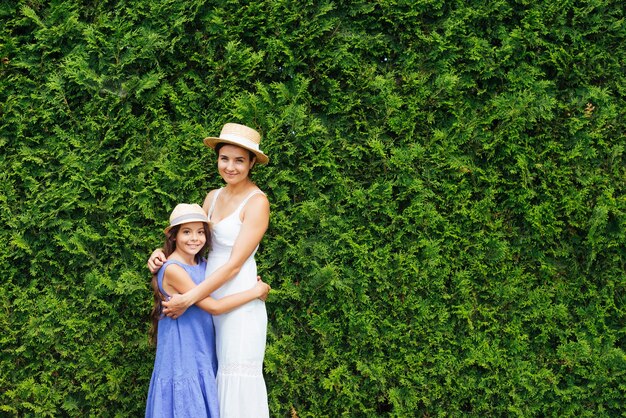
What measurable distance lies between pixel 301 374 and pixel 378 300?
839mm

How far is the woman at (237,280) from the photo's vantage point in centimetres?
389

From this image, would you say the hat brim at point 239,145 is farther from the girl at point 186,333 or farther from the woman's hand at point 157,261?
the woman's hand at point 157,261

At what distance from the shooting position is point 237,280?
4.07 metres

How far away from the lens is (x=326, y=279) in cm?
514

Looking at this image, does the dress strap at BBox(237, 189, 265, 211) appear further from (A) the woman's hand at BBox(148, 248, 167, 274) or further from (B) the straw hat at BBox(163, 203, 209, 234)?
(A) the woman's hand at BBox(148, 248, 167, 274)

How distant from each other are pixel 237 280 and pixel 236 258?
17cm

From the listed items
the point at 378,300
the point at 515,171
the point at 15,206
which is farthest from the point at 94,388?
the point at 515,171

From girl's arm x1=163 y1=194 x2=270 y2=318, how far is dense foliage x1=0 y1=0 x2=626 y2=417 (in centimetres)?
107

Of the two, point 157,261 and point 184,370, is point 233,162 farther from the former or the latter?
point 184,370

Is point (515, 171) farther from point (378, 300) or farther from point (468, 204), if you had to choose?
point (378, 300)

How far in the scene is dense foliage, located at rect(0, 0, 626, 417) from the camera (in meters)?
5.11

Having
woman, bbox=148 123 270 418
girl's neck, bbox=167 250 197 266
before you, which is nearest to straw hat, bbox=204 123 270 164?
woman, bbox=148 123 270 418

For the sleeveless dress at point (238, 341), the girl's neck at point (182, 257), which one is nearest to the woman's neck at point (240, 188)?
the sleeveless dress at point (238, 341)

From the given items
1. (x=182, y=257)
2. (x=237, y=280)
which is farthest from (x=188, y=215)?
(x=237, y=280)
